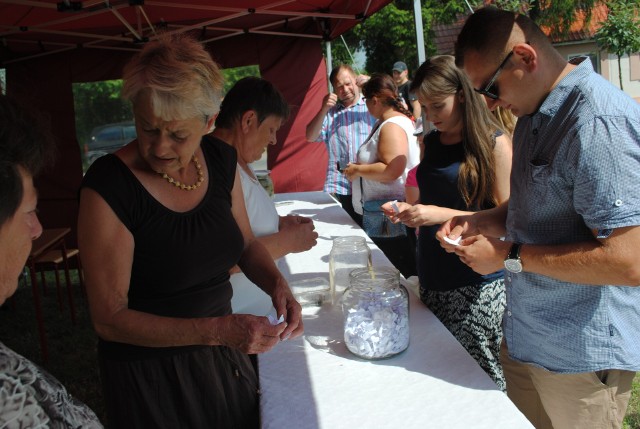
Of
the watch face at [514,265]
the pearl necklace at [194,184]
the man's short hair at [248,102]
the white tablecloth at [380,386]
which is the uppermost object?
the man's short hair at [248,102]

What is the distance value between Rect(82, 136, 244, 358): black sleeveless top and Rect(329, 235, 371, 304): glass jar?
1.73 feet

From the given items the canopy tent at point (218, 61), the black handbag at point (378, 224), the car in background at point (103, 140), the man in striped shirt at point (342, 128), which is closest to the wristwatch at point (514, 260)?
the black handbag at point (378, 224)

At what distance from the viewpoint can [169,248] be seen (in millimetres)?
1282

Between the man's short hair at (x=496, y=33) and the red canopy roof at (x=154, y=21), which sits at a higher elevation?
the red canopy roof at (x=154, y=21)

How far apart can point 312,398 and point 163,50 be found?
3.06 feet

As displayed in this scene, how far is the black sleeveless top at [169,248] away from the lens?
4.09 feet

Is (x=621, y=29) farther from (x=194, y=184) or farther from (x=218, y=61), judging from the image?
(x=194, y=184)

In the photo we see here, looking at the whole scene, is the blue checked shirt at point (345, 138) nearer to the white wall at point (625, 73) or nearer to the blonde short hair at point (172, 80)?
the blonde short hair at point (172, 80)

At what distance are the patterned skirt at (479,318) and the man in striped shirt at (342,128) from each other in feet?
7.28

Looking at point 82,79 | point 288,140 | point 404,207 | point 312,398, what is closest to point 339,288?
point 404,207

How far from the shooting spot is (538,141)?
134cm

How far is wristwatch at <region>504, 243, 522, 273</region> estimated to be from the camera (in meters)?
1.28

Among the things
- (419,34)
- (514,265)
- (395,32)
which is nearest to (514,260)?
(514,265)

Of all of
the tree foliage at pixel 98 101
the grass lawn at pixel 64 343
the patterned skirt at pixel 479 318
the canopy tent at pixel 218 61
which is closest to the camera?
the patterned skirt at pixel 479 318
